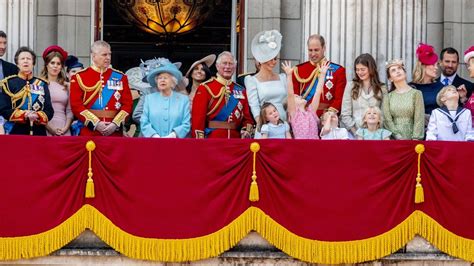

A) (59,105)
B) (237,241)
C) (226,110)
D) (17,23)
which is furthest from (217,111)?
(17,23)

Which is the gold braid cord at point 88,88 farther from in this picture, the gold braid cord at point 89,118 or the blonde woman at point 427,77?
the blonde woman at point 427,77

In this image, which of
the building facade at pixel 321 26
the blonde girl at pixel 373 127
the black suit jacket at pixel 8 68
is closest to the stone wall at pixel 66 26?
the building facade at pixel 321 26

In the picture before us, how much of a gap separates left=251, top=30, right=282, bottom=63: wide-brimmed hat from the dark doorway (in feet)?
21.6

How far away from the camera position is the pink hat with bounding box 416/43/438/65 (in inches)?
751

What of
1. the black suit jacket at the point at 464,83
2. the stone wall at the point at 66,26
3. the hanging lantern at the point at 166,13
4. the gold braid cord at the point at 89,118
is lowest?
the gold braid cord at the point at 89,118

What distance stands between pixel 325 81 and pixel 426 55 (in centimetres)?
118

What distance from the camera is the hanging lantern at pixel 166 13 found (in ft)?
82.7

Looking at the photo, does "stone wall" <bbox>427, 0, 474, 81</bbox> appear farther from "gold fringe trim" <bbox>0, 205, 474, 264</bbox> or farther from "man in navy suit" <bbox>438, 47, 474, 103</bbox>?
"gold fringe trim" <bbox>0, 205, 474, 264</bbox>

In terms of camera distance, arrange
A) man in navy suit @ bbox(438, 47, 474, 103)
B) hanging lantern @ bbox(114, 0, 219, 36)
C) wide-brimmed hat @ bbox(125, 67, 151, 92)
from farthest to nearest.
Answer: hanging lantern @ bbox(114, 0, 219, 36) < wide-brimmed hat @ bbox(125, 67, 151, 92) < man in navy suit @ bbox(438, 47, 474, 103)

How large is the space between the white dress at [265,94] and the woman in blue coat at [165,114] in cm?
72

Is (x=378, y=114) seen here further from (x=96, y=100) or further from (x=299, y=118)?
(x=96, y=100)

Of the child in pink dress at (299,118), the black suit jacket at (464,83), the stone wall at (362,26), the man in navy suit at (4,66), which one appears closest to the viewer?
the child in pink dress at (299,118)

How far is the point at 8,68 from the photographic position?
758 inches

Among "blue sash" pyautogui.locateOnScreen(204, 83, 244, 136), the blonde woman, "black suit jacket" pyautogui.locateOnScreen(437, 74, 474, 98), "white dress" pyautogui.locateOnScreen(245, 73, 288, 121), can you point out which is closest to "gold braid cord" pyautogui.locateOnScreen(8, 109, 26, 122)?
"blue sash" pyautogui.locateOnScreen(204, 83, 244, 136)
